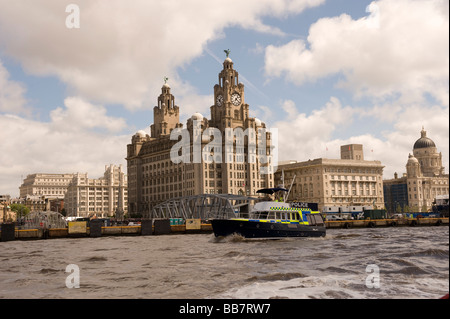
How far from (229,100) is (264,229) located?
132500 mm

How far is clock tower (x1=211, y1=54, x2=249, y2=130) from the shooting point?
180 meters

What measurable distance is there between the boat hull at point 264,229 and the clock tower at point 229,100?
404 ft

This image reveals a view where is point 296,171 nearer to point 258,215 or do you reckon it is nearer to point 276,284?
point 258,215

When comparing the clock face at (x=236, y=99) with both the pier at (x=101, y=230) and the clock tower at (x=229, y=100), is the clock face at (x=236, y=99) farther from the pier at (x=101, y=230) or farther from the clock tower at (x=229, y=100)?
the pier at (x=101, y=230)

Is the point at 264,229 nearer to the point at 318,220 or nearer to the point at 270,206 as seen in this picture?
the point at 270,206

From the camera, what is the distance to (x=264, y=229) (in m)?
52.9

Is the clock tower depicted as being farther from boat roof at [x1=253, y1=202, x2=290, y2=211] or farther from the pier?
boat roof at [x1=253, y1=202, x2=290, y2=211]

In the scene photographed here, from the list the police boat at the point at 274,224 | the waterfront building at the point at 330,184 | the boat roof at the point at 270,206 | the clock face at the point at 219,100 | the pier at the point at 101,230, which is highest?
the clock face at the point at 219,100

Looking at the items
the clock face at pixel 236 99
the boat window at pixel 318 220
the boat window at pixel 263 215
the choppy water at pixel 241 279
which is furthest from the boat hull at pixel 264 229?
the clock face at pixel 236 99

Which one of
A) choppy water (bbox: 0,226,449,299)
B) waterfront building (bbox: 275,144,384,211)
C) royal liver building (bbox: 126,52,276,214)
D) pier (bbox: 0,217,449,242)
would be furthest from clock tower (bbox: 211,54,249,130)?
choppy water (bbox: 0,226,449,299)

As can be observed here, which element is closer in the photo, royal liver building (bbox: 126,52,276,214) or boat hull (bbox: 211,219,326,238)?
boat hull (bbox: 211,219,326,238)

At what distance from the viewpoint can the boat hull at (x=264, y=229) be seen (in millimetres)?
53031

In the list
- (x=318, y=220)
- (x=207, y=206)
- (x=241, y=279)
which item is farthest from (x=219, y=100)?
(x=241, y=279)
